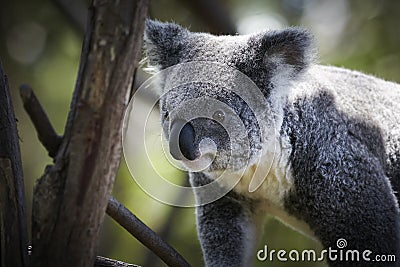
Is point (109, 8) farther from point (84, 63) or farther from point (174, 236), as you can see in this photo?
point (174, 236)

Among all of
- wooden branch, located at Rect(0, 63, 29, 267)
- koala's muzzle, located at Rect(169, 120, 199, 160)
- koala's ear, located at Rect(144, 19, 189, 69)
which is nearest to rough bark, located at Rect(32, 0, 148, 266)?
wooden branch, located at Rect(0, 63, 29, 267)

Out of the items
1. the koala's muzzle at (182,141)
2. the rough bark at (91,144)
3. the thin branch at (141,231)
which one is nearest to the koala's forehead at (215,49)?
the koala's muzzle at (182,141)

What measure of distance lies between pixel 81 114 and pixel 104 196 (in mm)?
281

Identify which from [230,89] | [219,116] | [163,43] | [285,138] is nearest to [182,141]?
[219,116]

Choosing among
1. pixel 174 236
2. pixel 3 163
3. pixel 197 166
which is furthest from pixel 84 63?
pixel 174 236

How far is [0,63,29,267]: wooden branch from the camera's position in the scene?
2594 mm

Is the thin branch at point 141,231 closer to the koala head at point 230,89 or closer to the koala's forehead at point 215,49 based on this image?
the koala head at point 230,89

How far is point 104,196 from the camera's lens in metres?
2.22

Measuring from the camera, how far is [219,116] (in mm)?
3113

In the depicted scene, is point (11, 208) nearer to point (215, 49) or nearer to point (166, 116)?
point (166, 116)

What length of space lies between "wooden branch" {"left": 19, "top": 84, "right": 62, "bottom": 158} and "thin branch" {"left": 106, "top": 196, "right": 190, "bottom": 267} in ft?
2.09

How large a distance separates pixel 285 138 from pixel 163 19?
368 cm

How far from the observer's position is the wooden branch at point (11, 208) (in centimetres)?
259

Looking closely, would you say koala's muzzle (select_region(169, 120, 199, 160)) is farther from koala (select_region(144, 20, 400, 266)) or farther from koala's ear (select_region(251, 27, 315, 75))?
koala's ear (select_region(251, 27, 315, 75))
